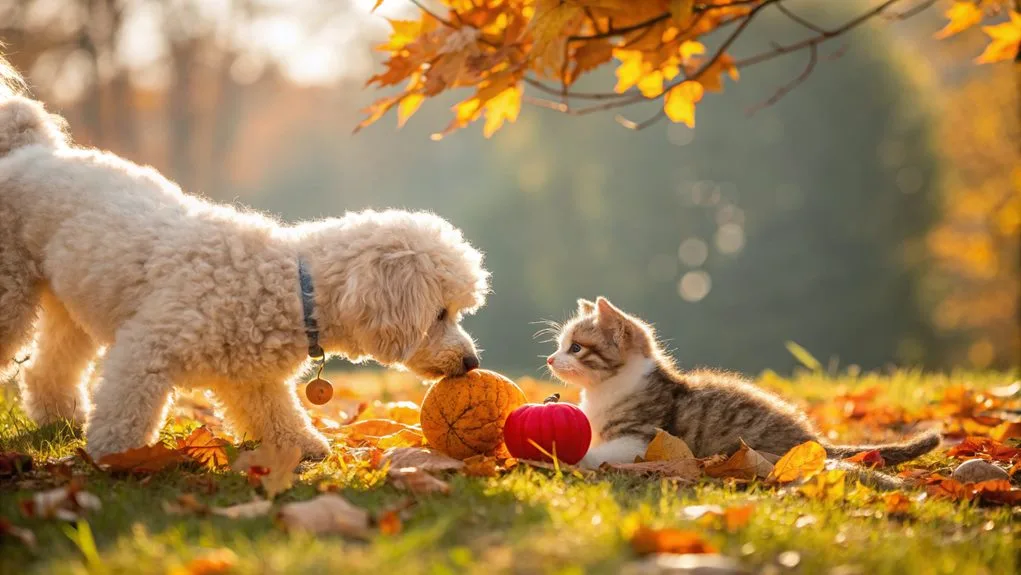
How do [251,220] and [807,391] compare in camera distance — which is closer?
[251,220]

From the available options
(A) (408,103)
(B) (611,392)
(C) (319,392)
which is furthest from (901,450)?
(A) (408,103)

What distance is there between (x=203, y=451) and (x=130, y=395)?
41 cm

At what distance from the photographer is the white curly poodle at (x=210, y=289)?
379 cm

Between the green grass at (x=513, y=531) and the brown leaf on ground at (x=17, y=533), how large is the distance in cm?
2

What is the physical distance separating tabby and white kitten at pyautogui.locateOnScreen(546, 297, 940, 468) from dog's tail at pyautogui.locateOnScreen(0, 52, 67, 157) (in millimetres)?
3015

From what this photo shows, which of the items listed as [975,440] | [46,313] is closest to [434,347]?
[46,313]

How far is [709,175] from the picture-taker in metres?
27.0

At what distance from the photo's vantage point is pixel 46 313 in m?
4.96

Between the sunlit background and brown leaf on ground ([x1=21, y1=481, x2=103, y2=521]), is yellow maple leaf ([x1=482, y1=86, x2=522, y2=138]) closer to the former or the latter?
brown leaf on ground ([x1=21, y1=481, x2=103, y2=521])

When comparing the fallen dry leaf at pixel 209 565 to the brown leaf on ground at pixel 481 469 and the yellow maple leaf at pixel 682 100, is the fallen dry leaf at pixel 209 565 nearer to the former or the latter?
the brown leaf on ground at pixel 481 469

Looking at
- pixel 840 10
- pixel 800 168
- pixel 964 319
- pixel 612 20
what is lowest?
pixel 964 319

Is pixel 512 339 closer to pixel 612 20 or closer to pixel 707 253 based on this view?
pixel 707 253

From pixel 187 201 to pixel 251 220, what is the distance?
16.1 inches

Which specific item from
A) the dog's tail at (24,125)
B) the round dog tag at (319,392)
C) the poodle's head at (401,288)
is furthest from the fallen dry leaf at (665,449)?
the dog's tail at (24,125)
